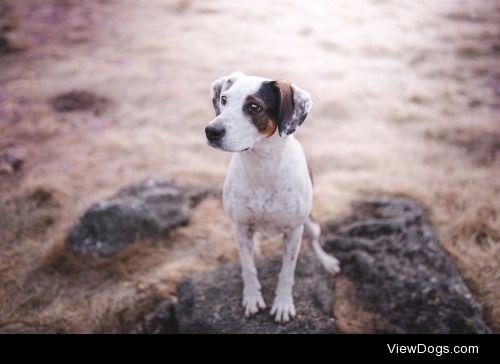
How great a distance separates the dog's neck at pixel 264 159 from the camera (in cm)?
273

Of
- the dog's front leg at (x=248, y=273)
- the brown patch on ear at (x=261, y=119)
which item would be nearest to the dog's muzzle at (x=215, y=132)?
the brown patch on ear at (x=261, y=119)

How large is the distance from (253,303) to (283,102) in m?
1.89

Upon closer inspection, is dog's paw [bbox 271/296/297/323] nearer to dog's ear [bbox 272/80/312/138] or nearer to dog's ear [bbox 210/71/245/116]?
dog's ear [bbox 272/80/312/138]

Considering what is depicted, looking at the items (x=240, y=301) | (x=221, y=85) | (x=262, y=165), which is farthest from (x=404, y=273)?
(x=221, y=85)

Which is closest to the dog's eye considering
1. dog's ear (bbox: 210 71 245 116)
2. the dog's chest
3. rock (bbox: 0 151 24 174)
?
dog's ear (bbox: 210 71 245 116)

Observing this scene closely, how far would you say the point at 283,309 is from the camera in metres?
3.43

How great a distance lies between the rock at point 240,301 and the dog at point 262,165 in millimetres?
112

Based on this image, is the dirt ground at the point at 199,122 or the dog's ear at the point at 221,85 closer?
the dog's ear at the point at 221,85

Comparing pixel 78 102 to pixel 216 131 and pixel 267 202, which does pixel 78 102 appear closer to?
pixel 267 202

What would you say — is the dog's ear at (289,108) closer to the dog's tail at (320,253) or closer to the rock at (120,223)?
the dog's tail at (320,253)
